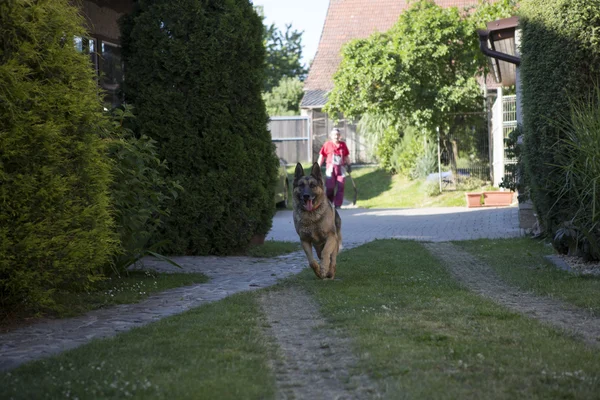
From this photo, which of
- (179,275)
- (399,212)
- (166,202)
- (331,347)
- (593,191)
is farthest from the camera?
(399,212)

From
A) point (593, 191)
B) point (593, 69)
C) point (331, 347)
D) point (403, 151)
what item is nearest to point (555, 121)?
point (593, 69)

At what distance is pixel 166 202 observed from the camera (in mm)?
11125

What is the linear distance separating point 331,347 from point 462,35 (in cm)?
2326

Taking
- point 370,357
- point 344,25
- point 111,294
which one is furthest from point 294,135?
point 370,357

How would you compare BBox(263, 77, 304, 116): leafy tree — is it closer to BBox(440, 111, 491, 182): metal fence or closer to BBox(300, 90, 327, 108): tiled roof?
BBox(300, 90, 327, 108): tiled roof

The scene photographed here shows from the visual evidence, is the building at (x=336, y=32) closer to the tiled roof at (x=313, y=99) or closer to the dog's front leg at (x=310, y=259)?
the tiled roof at (x=313, y=99)

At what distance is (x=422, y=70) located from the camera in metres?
27.0

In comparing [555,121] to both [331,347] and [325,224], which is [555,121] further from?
[331,347]

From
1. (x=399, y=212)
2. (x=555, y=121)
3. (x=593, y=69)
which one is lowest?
(x=399, y=212)

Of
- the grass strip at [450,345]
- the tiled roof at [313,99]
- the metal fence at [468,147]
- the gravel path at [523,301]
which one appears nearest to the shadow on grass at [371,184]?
the metal fence at [468,147]

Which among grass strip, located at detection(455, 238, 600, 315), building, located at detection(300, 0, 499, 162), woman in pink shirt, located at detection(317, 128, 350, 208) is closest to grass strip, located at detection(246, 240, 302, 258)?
grass strip, located at detection(455, 238, 600, 315)

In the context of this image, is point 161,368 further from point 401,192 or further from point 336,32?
point 336,32

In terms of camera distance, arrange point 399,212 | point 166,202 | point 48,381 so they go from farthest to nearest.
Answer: point 399,212 → point 166,202 → point 48,381

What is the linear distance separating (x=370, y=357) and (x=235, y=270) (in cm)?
558
